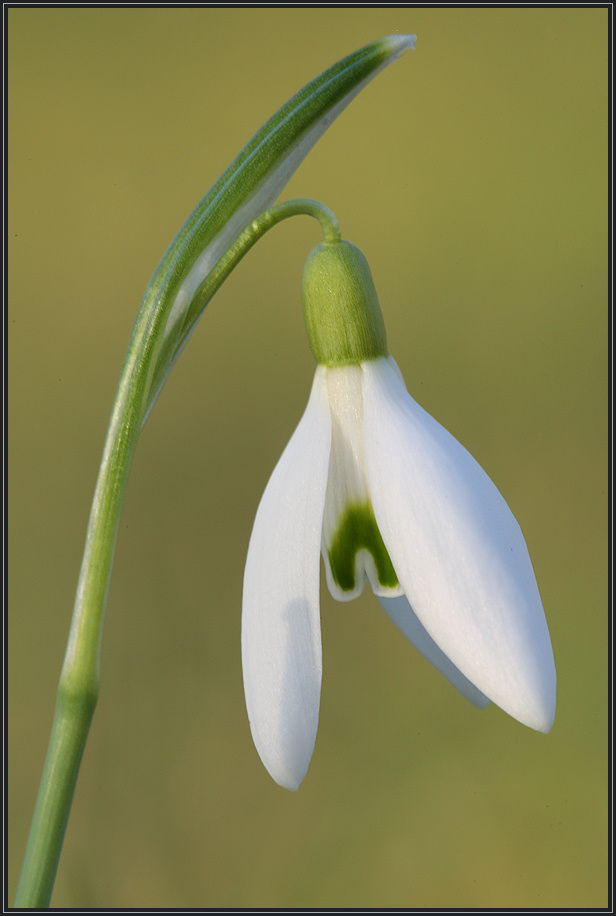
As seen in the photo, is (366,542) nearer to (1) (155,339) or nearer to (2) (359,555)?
(2) (359,555)

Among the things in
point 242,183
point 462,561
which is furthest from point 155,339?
point 462,561

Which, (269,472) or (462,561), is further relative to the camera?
(269,472)

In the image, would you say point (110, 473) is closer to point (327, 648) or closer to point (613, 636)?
point (327, 648)

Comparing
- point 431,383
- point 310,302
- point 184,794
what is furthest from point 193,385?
point 310,302

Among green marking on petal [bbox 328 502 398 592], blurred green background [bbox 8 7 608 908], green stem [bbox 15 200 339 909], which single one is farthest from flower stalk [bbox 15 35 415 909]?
blurred green background [bbox 8 7 608 908]

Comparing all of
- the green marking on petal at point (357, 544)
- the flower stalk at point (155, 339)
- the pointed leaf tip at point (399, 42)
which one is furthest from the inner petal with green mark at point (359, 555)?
the pointed leaf tip at point (399, 42)

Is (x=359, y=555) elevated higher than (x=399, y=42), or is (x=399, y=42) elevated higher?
(x=399, y=42)
